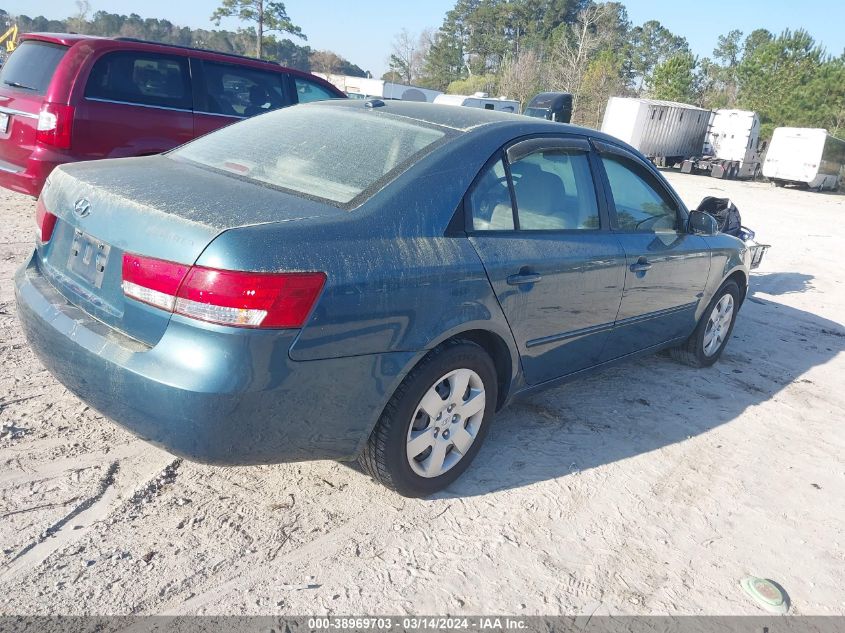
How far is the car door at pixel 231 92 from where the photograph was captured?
22.4ft

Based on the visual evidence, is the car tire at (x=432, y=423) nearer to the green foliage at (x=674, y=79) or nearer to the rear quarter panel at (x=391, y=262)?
the rear quarter panel at (x=391, y=262)

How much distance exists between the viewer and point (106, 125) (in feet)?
19.8

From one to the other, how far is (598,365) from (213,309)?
2.45 meters

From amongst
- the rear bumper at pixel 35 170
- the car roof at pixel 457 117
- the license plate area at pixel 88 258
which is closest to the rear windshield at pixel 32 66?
the rear bumper at pixel 35 170

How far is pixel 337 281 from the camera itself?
7.66 feet

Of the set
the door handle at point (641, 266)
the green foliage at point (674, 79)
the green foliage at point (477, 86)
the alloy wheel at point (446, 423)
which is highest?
the green foliage at point (674, 79)

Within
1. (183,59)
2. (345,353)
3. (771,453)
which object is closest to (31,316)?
(345,353)

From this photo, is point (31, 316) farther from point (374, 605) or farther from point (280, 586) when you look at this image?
point (374, 605)

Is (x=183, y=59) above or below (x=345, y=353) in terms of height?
above

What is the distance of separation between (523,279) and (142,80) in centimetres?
497

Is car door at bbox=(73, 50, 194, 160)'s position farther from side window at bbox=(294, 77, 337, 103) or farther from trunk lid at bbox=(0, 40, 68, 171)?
side window at bbox=(294, 77, 337, 103)

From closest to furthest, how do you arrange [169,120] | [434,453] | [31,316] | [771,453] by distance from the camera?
[31,316] < [434,453] < [771,453] < [169,120]

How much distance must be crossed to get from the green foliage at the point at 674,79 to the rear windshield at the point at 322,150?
44218 mm

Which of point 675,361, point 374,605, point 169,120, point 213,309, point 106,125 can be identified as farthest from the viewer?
point 169,120
